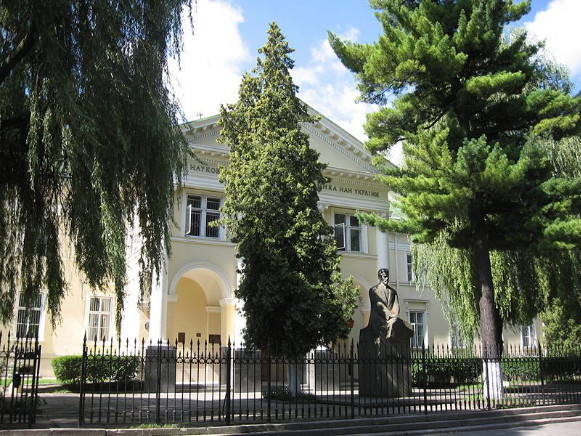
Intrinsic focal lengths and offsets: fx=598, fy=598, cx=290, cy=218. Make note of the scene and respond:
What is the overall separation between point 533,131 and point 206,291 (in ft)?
55.3

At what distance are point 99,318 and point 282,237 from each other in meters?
11.6

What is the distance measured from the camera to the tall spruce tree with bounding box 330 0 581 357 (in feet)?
49.5

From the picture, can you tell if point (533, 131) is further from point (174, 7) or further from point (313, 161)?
point (174, 7)

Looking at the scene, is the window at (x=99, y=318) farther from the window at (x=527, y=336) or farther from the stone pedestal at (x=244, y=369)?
the window at (x=527, y=336)

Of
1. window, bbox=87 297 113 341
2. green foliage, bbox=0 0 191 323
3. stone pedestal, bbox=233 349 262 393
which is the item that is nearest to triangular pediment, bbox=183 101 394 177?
stone pedestal, bbox=233 349 262 393

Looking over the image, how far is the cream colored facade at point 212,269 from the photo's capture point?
24547 millimetres

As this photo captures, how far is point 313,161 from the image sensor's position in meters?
19.2

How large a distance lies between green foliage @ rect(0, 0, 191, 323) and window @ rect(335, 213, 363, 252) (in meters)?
18.1

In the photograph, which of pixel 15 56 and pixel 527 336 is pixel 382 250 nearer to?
pixel 527 336

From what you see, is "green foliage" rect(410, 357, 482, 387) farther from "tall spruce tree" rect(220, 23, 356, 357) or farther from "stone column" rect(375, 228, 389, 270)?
"stone column" rect(375, 228, 389, 270)

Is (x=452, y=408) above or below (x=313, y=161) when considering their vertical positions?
below

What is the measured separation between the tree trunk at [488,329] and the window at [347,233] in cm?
1276

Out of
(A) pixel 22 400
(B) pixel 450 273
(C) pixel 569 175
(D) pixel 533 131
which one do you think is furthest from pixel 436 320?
(A) pixel 22 400

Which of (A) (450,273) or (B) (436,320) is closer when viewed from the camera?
(A) (450,273)
